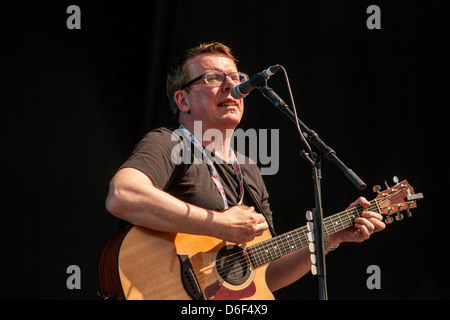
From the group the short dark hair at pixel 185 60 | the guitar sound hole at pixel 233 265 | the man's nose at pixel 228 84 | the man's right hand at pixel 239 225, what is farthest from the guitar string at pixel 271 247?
A: the short dark hair at pixel 185 60

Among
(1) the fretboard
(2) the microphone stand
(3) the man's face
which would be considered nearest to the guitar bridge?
(1) the fretboard

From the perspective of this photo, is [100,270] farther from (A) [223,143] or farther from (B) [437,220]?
(B) [437,220]

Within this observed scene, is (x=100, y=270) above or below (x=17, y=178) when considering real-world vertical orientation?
below

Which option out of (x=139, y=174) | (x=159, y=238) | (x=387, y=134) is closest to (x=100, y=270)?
(x=159, y=238)

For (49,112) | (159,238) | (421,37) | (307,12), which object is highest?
(307,12)

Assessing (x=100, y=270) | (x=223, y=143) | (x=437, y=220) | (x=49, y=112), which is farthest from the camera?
(x=437, y=220)

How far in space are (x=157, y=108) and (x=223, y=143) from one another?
2.45 ft

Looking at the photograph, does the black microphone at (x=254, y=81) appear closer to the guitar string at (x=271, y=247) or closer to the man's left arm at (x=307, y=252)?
the guitar string at (x=271, y=247)

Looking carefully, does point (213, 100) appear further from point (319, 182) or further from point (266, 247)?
point (319, 182)

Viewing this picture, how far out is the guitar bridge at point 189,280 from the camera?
2.01 m

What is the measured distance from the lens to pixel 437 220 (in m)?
3.18

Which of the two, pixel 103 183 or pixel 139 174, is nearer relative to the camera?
pixel 139 174

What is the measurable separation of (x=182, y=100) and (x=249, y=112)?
74 cm

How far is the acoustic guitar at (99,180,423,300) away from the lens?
1904 millimetres
